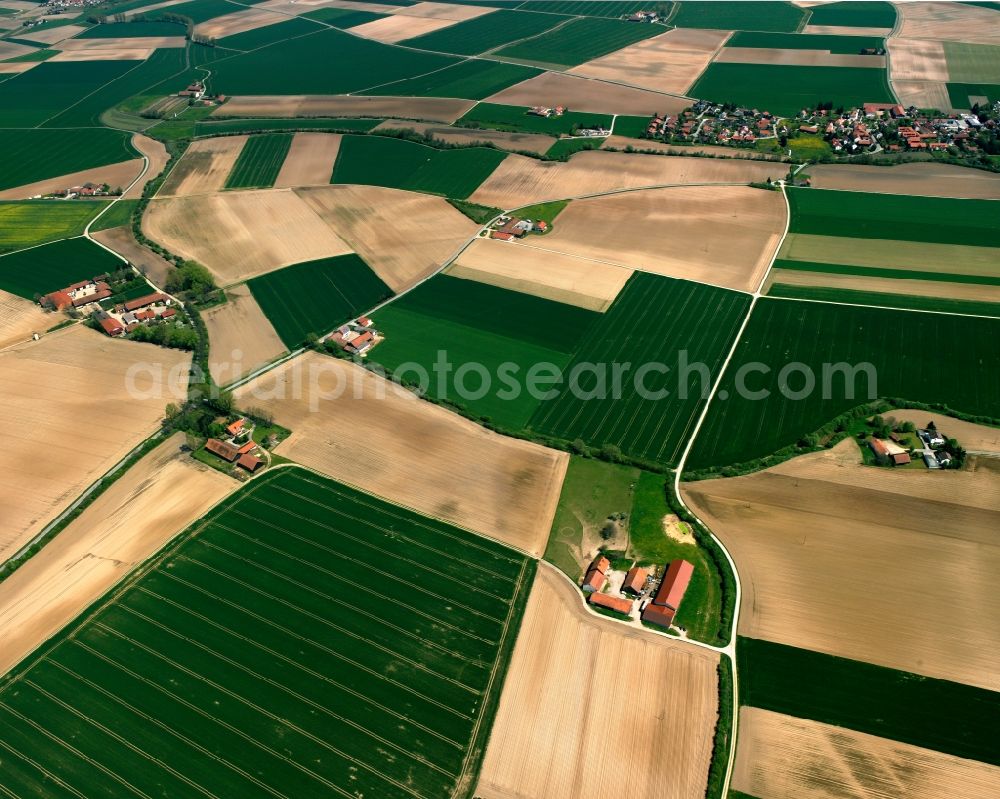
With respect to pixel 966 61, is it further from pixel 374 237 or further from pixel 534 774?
pixel 534 774

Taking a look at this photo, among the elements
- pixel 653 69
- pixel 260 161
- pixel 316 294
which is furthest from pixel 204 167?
pixel 653 69

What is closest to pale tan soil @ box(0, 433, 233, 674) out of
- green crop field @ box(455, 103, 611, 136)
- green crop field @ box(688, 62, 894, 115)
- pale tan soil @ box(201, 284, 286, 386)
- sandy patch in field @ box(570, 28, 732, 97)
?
pale tan soil @ box(201, 284, 286, 386)

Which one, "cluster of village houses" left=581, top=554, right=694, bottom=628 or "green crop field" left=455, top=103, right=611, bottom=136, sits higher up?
"green crop field" left=455, top=103, right=611, bottom=136

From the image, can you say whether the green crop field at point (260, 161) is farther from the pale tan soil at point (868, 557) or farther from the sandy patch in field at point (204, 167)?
the pale tan soil at point (868, 557)

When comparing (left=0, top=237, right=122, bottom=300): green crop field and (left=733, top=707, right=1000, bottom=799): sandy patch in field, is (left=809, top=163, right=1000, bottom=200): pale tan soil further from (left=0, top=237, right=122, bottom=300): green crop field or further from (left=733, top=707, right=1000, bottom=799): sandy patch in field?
(left=0, top=237, right=122, bottom=300): green crop field

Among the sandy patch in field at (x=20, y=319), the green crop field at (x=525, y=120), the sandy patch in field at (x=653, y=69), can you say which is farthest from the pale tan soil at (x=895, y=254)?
the sandy patch in field at (x=20, y=319)

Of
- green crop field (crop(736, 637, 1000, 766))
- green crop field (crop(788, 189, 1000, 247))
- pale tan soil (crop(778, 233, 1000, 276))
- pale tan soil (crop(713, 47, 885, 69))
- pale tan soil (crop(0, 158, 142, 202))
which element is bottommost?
green crop field (crop(736, 637, 1000, 766))
